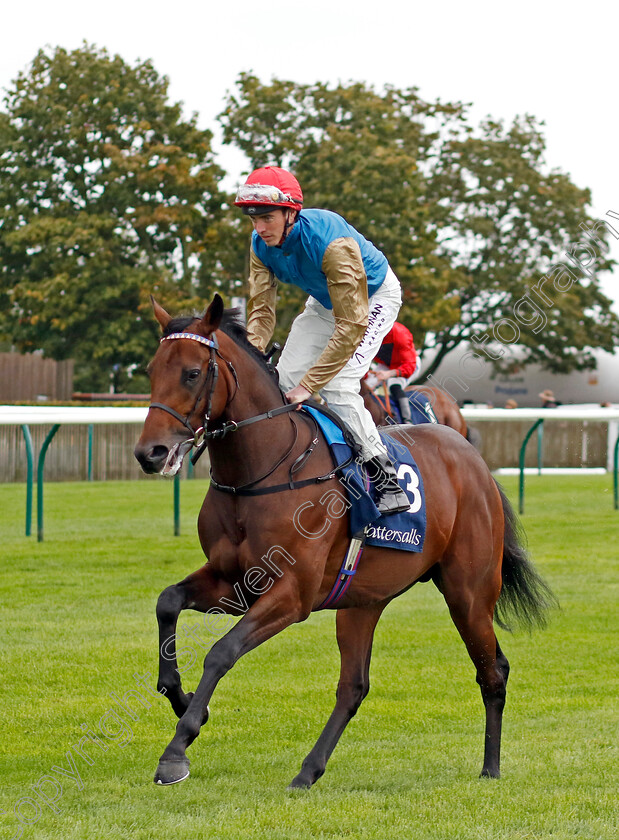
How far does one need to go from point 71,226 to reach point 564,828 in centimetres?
2358

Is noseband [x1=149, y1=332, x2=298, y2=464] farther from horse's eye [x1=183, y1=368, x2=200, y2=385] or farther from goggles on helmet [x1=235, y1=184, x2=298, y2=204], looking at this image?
goggles on helmet [x1=235, y1=184, x2=298, y2=204]

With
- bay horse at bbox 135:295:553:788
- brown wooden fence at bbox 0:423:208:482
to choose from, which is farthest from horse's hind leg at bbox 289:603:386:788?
brown wooden fence at bbox 0:423:208:482

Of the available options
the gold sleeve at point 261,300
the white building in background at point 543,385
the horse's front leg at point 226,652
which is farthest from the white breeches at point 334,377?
the white building in background at point 543,385

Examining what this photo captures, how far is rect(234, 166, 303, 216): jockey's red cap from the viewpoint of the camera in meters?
4.08

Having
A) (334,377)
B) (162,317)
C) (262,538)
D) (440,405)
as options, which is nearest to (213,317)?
(162,317)

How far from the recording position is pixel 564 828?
3.73 meters

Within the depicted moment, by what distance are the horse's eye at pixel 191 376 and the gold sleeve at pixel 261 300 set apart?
2.59ft

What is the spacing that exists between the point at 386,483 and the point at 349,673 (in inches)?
32.8

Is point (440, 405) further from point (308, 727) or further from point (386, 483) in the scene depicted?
point (386, 483)

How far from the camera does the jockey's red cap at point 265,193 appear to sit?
13.4 ft

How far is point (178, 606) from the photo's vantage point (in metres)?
3.93

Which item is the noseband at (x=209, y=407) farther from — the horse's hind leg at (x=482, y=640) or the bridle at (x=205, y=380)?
the horse's hind leg at (x=482, y=640)

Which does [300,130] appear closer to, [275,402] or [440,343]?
[440,343]


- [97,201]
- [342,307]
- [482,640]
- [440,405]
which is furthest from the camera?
[97,201]
